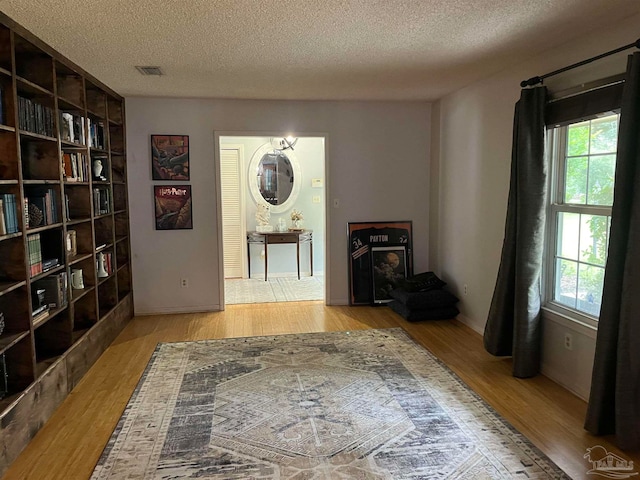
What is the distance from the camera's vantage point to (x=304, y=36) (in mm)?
2852

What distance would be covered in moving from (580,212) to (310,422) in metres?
2.13

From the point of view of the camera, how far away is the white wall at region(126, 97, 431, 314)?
4832mm

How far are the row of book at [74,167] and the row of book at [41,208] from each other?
32 cm

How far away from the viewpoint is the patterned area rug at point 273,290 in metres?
5.65

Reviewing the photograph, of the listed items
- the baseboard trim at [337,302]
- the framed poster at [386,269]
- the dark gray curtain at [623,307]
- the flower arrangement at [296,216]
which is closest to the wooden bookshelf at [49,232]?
the baseboard trim at [337,302]

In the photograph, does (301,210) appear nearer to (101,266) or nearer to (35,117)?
(101,266)


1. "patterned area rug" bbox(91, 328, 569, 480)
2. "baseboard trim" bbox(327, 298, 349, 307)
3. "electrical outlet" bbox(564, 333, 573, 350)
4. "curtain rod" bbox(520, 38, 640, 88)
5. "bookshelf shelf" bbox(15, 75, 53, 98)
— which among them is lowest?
"patterned area rug" bbox(91, 328, 569, 480)

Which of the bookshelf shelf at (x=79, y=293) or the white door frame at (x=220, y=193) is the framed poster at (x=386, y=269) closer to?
the white door frame at (x=220, y=193)

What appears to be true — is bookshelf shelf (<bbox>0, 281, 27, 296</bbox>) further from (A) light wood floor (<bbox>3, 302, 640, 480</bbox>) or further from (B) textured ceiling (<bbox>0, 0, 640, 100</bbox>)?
(B) textured ceiling (<bbox>0, 0, 640, 100</bbox>)

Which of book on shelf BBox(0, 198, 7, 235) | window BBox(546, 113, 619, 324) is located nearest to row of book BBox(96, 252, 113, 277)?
book on shelf BBox(0, 198, 7, 235)

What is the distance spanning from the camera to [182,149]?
4855 millimetres

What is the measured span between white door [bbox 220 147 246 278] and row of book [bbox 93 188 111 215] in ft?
8.32

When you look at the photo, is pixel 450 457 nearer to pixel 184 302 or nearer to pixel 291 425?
pixel 291 425

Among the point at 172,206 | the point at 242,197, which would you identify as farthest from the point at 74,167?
the point at 242,197
